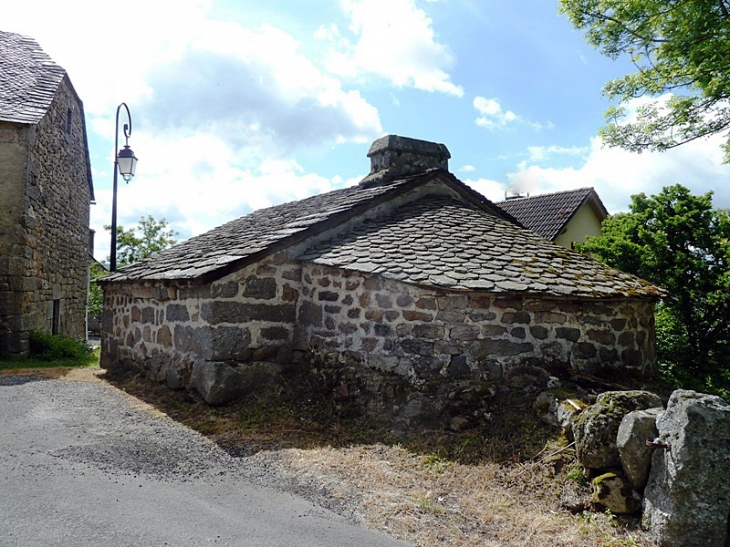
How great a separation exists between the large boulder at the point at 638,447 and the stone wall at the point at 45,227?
11.0 metres

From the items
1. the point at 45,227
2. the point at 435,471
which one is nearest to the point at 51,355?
the point at 45,227

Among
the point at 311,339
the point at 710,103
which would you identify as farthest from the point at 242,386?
the point at 710,103

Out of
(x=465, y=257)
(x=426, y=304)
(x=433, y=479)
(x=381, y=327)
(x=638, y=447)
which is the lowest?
(x=433, y=479)

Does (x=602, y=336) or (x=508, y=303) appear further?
(x=602, y=336)

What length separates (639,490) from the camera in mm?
3688

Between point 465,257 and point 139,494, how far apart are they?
4.31 m

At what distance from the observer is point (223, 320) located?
257 inches

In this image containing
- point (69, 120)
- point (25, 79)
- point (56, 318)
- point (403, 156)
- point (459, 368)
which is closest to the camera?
point (459, 368)

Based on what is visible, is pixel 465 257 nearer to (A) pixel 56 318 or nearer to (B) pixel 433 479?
(B) pixel 433 479

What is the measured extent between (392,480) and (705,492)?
217 cm

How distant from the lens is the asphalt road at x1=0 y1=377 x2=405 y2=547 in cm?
323

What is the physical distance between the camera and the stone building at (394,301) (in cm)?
584

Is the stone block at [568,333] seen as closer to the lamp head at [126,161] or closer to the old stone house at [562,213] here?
the lamp head at [126,161]

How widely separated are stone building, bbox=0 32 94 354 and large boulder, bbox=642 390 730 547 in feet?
37.1
